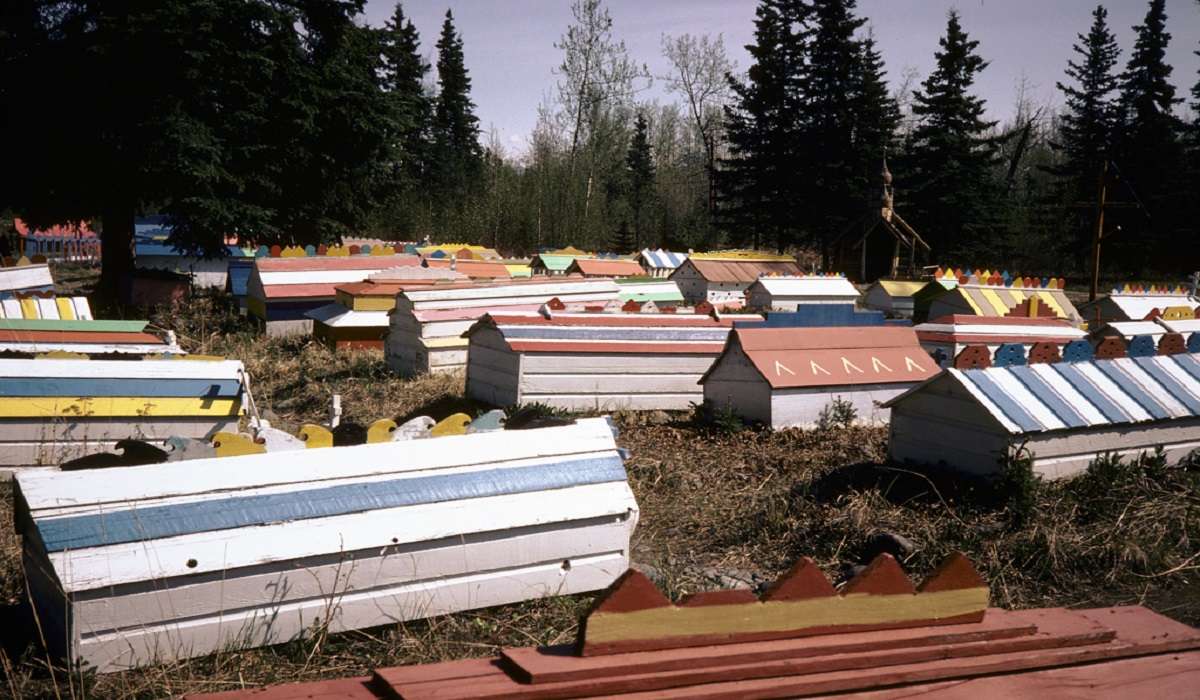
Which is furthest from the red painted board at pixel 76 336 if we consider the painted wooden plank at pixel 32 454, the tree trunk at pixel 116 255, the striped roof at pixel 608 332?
the tree trunk at pixel 116 255

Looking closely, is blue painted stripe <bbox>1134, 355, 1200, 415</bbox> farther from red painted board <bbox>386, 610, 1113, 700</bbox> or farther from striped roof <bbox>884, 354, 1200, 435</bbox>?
red painted board <bbox>386, 610, 1113, 700</bbox>

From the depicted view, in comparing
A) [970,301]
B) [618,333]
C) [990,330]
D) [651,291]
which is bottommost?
[618,333]

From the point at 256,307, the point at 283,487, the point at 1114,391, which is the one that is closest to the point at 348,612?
the point at 283,487

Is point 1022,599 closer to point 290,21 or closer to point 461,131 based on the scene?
point 290,21

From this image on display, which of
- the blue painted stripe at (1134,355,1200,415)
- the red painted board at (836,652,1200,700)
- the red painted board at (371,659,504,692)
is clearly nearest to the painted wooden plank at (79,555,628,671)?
the red painted board at (371,659,504,692)

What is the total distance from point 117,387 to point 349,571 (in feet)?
14.2

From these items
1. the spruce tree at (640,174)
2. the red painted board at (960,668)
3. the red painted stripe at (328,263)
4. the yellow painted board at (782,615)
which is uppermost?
the spruce tree at (640,174)

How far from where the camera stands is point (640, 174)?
55750 mm

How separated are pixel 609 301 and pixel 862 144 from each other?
34187 mm

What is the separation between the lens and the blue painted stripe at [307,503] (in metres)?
3.97

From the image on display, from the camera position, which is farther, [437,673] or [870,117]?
[870,117]

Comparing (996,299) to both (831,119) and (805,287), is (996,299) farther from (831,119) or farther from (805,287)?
(831,119)

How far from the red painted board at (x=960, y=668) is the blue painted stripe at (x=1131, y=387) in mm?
5919

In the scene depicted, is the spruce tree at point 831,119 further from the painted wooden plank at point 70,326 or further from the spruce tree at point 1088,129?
the painted wooden plank at point 70,326
